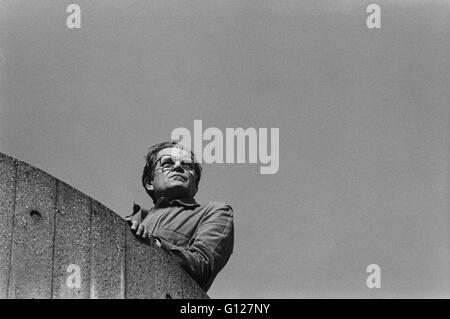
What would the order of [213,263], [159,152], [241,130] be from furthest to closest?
[241,130] → [159,152] → [213,263]

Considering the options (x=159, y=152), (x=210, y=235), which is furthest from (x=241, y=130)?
(x=210, y=235)

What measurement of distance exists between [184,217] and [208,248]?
115 centimetres

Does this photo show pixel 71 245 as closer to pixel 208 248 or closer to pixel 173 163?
pixel 208 248

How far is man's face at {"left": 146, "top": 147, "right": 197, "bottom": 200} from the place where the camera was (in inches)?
886

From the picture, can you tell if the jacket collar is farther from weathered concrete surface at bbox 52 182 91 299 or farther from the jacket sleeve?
weathered concrete surface at bbox 52 182 91 299

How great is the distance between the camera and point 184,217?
2144 centimetres

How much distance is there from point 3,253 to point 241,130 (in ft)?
35.3

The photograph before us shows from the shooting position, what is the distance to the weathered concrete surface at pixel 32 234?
49.3 ft

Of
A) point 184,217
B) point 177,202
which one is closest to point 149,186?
point 177,202

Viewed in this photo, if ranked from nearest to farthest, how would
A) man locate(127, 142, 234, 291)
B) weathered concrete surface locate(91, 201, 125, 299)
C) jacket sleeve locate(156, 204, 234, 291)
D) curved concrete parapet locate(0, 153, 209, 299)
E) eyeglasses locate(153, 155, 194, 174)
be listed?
curved concrete parapet locate(0, 153, 209, 299) < weathered concrete surface locate(91, 201, 125, 299) < jacket sleeve locate(156, 204, 234, 291) < man locate(127, 142, 234, 291) < eyeglasses locate(153, 155, 194, 174)

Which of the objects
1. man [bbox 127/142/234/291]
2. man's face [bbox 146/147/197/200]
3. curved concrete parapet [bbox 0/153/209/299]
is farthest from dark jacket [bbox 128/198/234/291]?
curved concrete parapet [bbox 0/153/209/299]

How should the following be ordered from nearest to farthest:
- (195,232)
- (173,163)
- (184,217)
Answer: (195,232), (184,217), (173,163)
